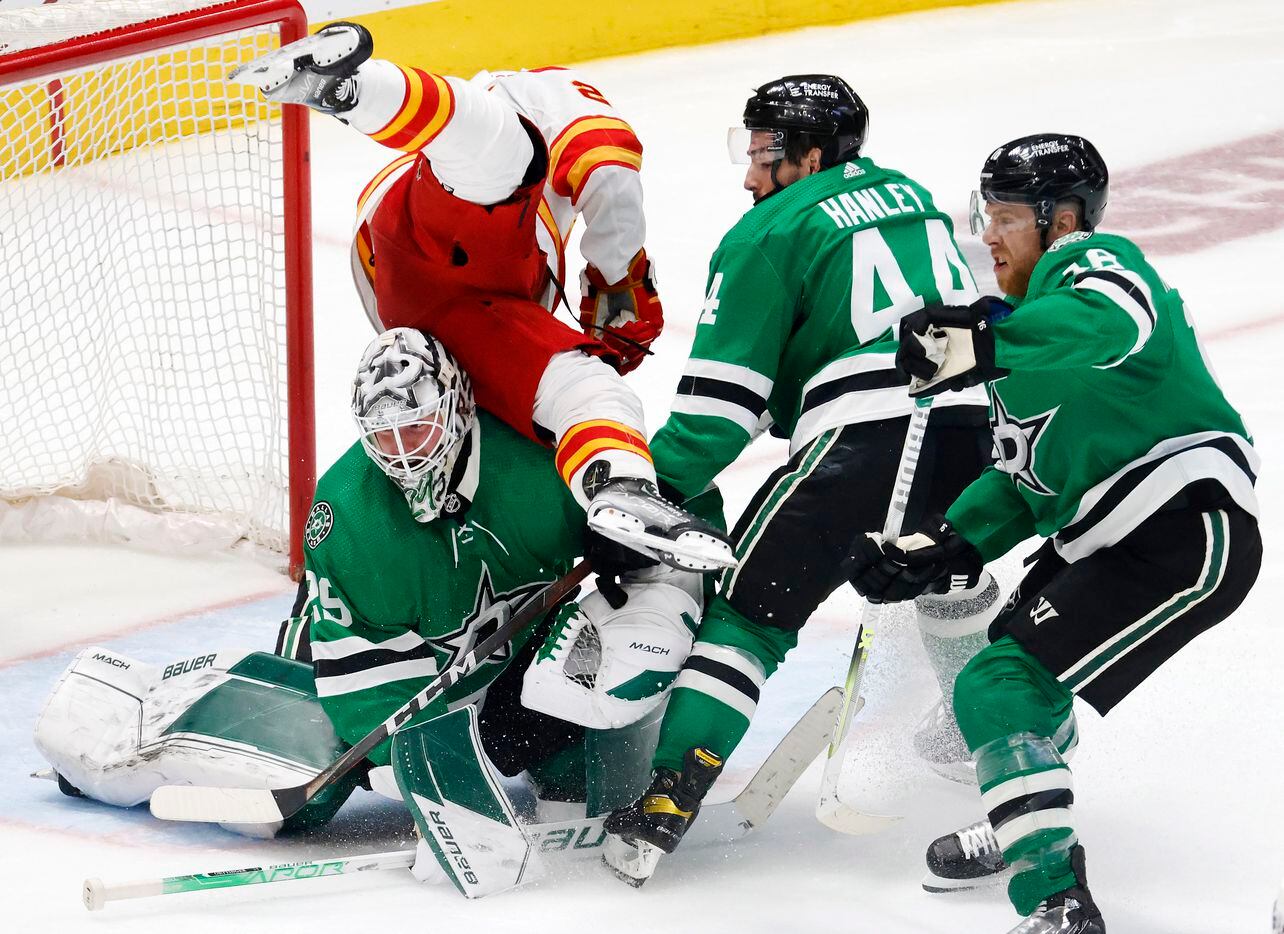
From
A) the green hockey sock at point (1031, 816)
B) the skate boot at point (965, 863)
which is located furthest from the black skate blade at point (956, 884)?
the green hockey sock at point (1031, 816)

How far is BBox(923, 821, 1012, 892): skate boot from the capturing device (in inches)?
101

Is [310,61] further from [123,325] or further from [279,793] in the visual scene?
[123,325]

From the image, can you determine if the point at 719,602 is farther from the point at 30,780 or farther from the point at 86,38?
the point at 86,38

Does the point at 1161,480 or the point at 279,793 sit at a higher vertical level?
the point at 1161,480

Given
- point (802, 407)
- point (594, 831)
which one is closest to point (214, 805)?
point (594, 831)

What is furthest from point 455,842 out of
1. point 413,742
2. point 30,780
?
point 30,780

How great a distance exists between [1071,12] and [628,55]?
1.84 m

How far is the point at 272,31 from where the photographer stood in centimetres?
367

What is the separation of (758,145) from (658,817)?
41.4 inches

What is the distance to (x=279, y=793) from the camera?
2754 mm

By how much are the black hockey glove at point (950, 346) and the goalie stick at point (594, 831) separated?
26.2 inches

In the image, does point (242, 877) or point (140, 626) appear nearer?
point (242, 877)

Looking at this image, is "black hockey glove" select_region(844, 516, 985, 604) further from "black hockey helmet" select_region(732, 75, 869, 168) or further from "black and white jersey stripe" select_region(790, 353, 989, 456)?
"black hockey helmet" select_region(732, 75, 869, 168)

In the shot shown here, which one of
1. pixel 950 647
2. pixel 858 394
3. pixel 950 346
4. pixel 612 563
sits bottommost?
pixel 950 647
